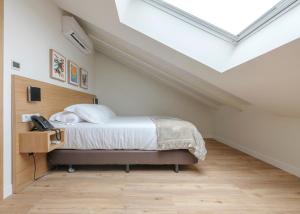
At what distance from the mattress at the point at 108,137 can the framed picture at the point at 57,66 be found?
2.45 ft

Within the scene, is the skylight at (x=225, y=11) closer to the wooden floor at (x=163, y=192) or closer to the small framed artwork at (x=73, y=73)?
the wooden floor at (x=163, y=192)

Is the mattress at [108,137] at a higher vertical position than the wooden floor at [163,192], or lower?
higher

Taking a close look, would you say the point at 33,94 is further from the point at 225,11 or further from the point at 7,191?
the point at 225,11

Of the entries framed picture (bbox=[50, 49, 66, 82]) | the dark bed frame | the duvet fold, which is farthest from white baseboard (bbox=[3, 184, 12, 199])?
the duvet fold

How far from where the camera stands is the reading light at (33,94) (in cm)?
201

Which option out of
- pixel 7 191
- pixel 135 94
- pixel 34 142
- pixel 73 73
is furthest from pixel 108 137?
pixel 135 94

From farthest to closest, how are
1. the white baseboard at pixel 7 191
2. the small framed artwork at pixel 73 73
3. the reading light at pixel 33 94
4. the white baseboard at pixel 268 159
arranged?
1. the small framed artwork at pixel 73 73
2. the white baseboard at pixel 268 159
3. the reading light at pixel 33 94
4. the white baseboard at pixel 7 191

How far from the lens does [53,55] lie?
2.60m

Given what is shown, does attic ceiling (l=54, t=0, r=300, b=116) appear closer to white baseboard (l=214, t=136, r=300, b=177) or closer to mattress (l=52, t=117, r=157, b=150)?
white baseboard (l=214, t=136, r=300, b=177)

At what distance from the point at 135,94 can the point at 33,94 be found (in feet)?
10.1

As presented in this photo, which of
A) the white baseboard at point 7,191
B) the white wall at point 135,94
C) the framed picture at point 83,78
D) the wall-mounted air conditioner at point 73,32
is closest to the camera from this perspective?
the white baseboard at point 7,191

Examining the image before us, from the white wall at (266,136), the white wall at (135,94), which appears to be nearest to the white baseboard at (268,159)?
the white wall at (266,136)

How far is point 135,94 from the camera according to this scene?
5.02 metres

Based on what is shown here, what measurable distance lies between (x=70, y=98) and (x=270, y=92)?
2.88 m
